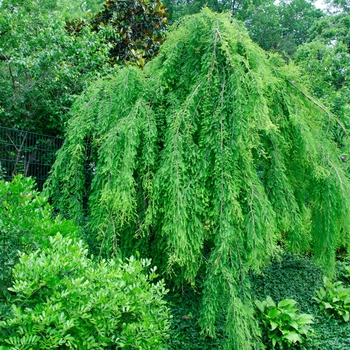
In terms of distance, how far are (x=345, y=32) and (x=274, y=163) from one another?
13729mm

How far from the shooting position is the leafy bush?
1.58 m

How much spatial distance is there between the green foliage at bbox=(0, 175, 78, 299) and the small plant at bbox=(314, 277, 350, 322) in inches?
131

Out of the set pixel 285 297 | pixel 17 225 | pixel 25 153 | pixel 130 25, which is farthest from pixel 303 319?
pixel 130 25

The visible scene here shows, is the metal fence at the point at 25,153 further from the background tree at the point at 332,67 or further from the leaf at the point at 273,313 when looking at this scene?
the background tree at the point at 332,67

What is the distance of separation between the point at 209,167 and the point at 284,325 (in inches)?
73.2

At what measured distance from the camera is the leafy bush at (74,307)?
1585mm

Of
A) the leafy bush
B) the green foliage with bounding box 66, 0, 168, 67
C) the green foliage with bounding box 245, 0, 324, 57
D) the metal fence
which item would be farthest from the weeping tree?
the green foliage with bounding box 245, 0, 324, 57

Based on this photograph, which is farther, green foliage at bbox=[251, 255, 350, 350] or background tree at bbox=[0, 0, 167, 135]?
background tree at bbox=[0, 0, 167, 135]

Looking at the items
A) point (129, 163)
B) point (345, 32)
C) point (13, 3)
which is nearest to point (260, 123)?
point (129, 163)

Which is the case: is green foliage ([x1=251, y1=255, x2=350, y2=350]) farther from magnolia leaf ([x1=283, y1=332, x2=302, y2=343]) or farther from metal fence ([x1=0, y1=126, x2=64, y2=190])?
metal fence ([x1=0, y1=126, x2=64, y2=190])

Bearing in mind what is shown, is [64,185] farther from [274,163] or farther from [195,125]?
[274,163]

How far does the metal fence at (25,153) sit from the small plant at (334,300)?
3904 mm

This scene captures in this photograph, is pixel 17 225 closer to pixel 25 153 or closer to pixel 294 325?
pixel 294 325

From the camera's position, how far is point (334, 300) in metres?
3.99
